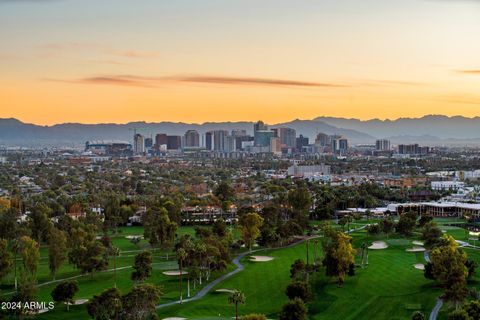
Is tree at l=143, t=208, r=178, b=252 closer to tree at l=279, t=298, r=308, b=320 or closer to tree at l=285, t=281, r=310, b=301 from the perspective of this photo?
tree at l=285, t=281, r=310, b=301

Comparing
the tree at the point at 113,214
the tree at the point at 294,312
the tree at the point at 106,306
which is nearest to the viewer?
the tree at the point at 106,306

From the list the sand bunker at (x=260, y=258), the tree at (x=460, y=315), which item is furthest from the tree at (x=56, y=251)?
the tree at (x=460, y=315)

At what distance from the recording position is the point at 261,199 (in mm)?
132625

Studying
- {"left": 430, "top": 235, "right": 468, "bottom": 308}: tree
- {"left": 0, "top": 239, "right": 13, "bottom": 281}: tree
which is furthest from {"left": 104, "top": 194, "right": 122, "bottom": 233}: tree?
{"left": 430, "top": 235, "right": 468, "bottom": 308}: tree

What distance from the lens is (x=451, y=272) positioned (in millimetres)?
50562

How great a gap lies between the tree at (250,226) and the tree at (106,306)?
104 feet

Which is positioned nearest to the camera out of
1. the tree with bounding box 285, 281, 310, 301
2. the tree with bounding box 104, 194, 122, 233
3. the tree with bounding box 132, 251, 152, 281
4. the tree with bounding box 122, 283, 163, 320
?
the tree with bounding box 122, 283, 163, 320

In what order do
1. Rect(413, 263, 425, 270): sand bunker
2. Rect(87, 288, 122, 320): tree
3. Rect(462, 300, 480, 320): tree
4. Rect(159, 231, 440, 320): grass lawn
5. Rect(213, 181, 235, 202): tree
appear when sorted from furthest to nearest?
Rect(213, 181, 235, 202): tree, Rect(413, 263, 425, 270): sand bunker, Rect(159, 231, 440, 320): grass lawn, Rect(87, 288, 122, 320): tree, Rect(462, 300, 480, 320): tree

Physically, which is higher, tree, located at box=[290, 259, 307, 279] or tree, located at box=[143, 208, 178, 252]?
tree, located at box=[143, 208, 178, 252]

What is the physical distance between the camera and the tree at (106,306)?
147ft

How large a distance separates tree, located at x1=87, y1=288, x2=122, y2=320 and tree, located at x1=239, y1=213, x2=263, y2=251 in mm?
31666

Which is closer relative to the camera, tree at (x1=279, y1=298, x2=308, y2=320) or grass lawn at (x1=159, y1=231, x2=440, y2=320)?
tree at (x1=279, y1=298, x2=308, y2=320)

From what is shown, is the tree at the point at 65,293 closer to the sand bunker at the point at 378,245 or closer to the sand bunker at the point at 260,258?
the sand bunker at the point at 260,258

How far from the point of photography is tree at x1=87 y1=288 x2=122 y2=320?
147 feet
